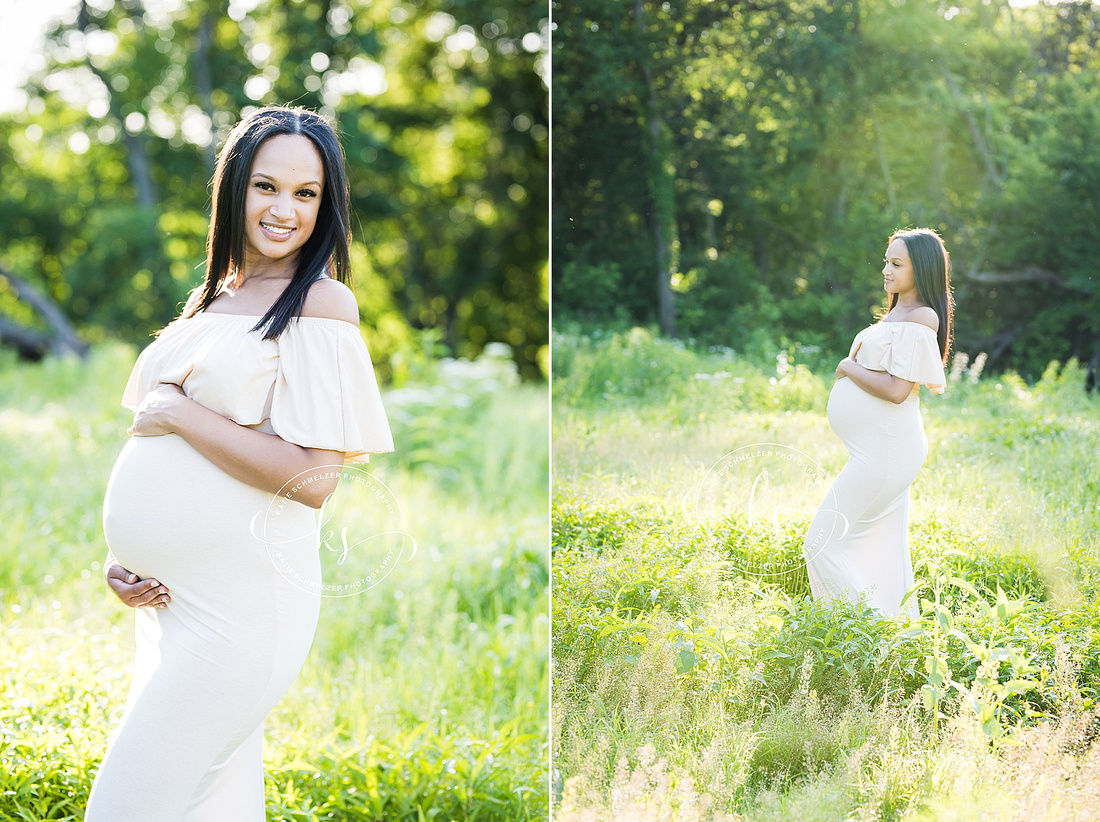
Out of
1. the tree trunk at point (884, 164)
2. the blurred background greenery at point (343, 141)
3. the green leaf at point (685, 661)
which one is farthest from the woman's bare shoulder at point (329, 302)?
the blurred background greenery at point (343, 141)

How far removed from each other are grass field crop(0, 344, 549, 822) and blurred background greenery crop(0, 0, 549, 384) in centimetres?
170

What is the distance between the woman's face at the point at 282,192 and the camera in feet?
6.07

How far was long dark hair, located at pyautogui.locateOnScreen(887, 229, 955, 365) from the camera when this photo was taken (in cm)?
231

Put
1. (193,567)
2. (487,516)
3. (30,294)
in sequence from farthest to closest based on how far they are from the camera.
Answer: (30,294) → (487,516) → (193,567)

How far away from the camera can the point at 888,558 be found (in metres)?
2.29

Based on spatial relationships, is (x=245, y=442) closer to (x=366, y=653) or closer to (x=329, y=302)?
(x=329, y=302)

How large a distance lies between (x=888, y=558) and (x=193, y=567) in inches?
67.9

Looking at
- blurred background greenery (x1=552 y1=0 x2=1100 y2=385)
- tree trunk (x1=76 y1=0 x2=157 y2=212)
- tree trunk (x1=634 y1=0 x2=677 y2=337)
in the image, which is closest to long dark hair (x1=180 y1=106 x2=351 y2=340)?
blurred background greenery (x1=552 y1=0 x2=1100 y2=385)

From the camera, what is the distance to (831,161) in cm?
253

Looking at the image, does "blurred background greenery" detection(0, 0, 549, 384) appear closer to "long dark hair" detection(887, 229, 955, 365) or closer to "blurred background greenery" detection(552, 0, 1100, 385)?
"blurred background greenery" detection(552, 0, 1100, 385)

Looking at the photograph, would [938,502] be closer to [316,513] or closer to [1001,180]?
[1001,180]

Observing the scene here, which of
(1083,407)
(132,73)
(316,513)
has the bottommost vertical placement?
(316,513)

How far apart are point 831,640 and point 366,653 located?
84.9 inches

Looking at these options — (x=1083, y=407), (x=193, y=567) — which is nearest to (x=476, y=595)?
(x=193, y=567)
